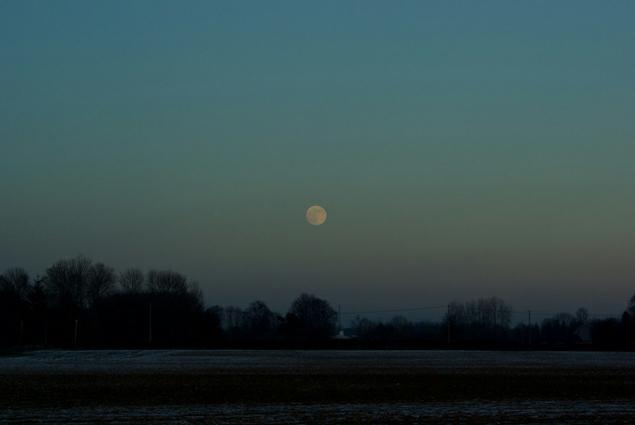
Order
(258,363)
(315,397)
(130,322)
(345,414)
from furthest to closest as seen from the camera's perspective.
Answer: (130,322) → (258,363) → (315,397) → (345,414)

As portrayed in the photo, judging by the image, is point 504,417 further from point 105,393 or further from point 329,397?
point 105,393

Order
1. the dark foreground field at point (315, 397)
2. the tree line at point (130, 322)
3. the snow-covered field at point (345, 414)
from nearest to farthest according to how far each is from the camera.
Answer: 1. the snow-covered field at point (345, 414)
2. the dark foreground field at point (315, 397)
3. the tree line at point (130, 322)

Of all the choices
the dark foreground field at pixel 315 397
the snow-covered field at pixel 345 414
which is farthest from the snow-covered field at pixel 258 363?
the snow-covered field at pixel 345 414

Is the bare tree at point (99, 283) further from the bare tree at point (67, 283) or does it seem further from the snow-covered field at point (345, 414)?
the snow-covered field at point (345, 414)

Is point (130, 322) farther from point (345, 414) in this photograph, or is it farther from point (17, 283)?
point (345, 414)

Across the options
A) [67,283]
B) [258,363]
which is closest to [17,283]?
[67,283]

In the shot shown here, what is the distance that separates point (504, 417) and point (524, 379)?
21429mm

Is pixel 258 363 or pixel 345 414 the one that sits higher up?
pixel 258 363

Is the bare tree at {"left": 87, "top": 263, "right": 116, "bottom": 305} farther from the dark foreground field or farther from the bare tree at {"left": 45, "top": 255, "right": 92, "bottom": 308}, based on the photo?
the dark foreground field

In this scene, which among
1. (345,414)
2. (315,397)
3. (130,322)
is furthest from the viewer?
(130,322)

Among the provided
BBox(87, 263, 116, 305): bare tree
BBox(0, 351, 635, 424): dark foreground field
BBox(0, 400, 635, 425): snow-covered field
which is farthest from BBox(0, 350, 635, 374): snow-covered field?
BBox(87, 263, 116, 305): bare tree

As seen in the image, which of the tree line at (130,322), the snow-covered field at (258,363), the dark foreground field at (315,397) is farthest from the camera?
the tree line at (130,322)

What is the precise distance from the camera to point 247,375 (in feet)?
165

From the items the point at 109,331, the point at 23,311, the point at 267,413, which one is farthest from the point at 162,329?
the point at 267,413
